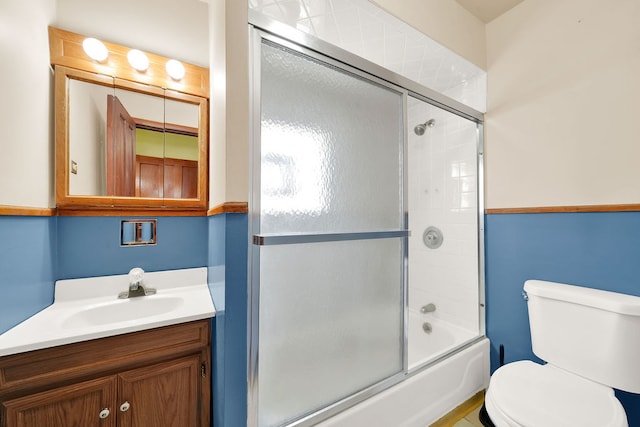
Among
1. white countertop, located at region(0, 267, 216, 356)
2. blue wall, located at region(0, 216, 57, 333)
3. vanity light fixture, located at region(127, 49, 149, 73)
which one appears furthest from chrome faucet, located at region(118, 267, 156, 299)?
vanity light fixture, located at region(127, 49, 149, 73)

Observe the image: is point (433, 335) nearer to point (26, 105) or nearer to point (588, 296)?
point (588, 296)

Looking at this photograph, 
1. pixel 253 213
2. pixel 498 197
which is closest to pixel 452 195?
pixel 498 197

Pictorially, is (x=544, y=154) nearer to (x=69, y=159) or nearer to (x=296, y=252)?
(x=296, y=252)

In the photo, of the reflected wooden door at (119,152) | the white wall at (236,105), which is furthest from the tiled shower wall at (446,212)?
the reflected wooden door at (119,152)

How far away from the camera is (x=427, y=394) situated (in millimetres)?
1454

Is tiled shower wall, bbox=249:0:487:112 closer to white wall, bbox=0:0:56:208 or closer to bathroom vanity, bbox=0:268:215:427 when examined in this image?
white wall, bbox=0:0:56:208

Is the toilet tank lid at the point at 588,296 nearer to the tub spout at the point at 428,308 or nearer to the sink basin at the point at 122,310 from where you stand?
the tub spout at the point at 428,308

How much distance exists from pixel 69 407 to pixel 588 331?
229 cm

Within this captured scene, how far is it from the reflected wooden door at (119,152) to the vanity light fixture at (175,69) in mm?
343

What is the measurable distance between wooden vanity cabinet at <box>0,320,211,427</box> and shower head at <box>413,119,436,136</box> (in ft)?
7.10

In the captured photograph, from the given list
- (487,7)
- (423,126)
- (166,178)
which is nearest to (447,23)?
(487,7)

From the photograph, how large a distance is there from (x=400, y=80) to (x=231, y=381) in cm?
164

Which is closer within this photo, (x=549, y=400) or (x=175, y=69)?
(x=549, y=400)

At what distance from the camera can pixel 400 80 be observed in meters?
1.40
